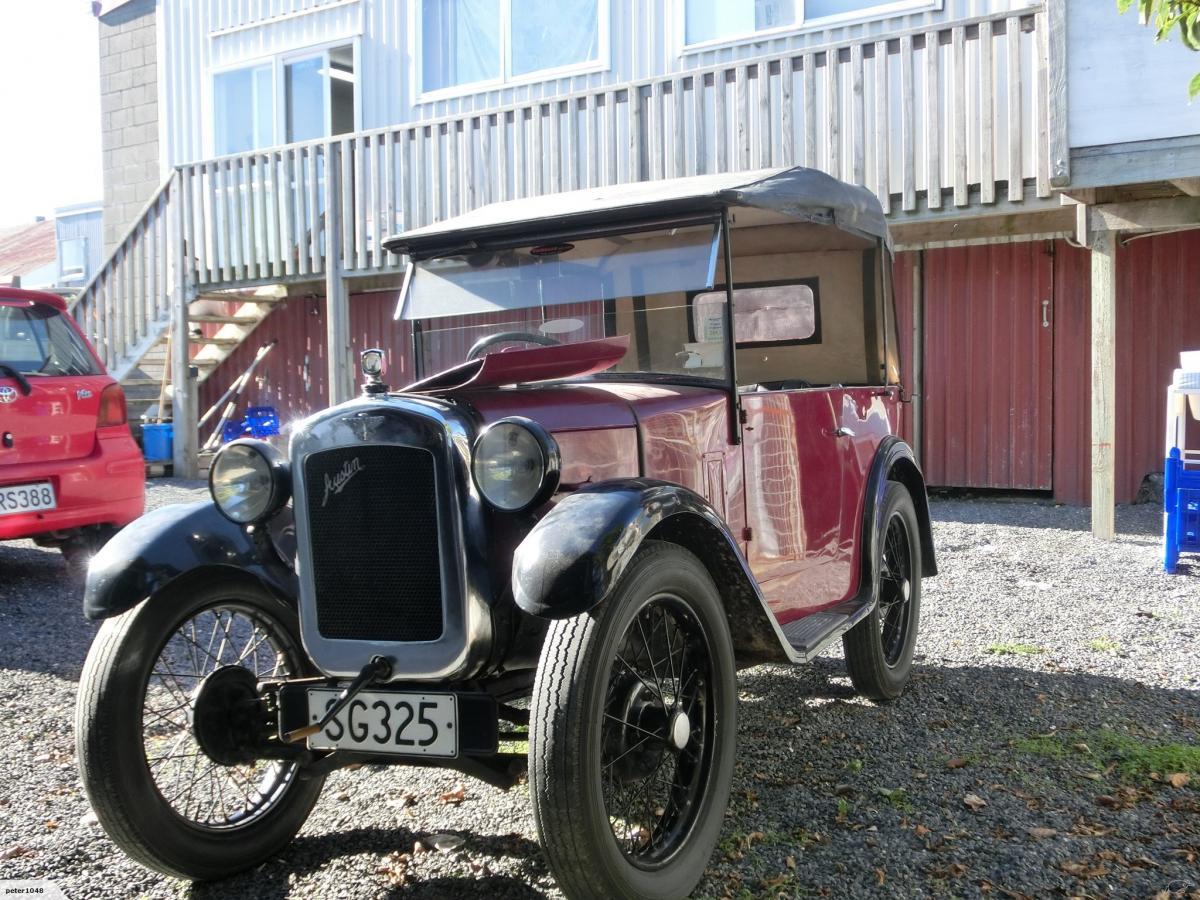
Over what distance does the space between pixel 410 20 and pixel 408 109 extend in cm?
98

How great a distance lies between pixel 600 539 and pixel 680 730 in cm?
59

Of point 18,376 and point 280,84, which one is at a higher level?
point 280,84

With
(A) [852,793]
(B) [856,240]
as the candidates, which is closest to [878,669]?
(A) [852,793]

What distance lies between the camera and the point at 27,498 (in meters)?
5.93

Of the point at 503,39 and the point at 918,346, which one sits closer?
the point at 918,346

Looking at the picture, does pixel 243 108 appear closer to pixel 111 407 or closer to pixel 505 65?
pixel 505 65

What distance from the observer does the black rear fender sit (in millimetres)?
2342

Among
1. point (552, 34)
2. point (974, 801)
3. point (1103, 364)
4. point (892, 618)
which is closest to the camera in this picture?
point (974, 801)

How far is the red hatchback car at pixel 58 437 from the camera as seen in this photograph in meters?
5.95

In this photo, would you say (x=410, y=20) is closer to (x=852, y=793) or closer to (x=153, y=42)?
(x=153, y=42)

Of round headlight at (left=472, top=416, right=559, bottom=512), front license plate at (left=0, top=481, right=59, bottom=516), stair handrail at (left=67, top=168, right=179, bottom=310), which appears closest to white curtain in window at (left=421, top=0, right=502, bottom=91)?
stair handrail at (left=67, top=168, right=179, bottom=310)

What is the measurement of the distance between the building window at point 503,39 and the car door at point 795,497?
8119 millimetres

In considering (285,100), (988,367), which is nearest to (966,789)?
(988,367)

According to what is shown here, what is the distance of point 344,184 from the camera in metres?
11.1
